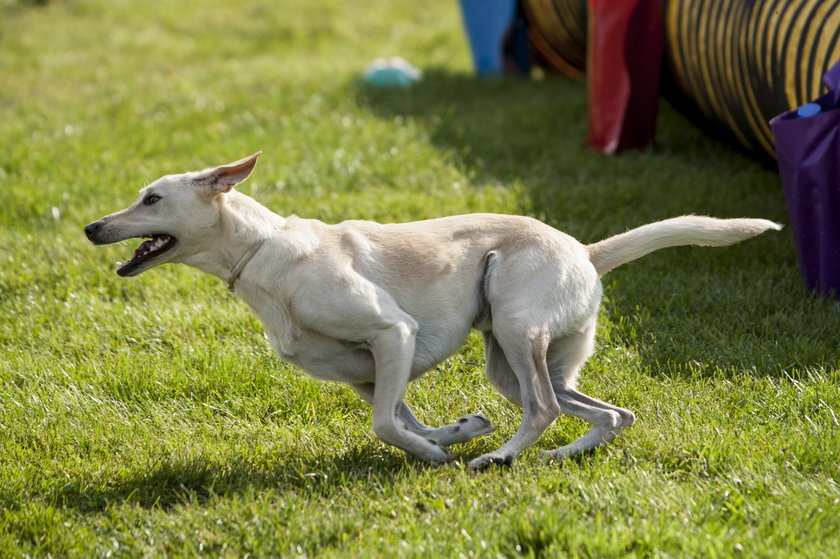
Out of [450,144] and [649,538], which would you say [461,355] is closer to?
[649,538]

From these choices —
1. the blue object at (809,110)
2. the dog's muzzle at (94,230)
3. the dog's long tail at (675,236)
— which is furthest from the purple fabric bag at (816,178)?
the dog's muzzle at (94,230)

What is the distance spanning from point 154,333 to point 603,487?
2695 mm

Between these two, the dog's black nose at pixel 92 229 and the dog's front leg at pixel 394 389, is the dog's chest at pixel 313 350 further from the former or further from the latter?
the dog's black nose at pixel 92 229

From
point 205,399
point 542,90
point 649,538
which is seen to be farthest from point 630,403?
point 542,90

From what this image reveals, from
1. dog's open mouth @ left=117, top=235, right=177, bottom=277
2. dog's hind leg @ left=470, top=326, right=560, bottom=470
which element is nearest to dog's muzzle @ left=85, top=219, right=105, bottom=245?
dog's open mouth @ left=117, top=235, right=177, bottom=277

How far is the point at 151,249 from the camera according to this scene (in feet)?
13.1

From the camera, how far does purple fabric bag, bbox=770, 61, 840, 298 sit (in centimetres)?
490

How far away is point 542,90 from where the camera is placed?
9773mm

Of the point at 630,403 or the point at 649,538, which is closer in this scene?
the point at 649,538

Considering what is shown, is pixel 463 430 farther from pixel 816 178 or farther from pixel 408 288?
pixel 816 178

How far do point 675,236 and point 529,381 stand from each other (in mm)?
887

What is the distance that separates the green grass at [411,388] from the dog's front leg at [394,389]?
0.38 feet

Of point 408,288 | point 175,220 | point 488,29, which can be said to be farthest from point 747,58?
point 488,29

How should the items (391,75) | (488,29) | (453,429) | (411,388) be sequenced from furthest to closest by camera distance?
(391,75) → (488,29) → (411,388) → (453,429)
